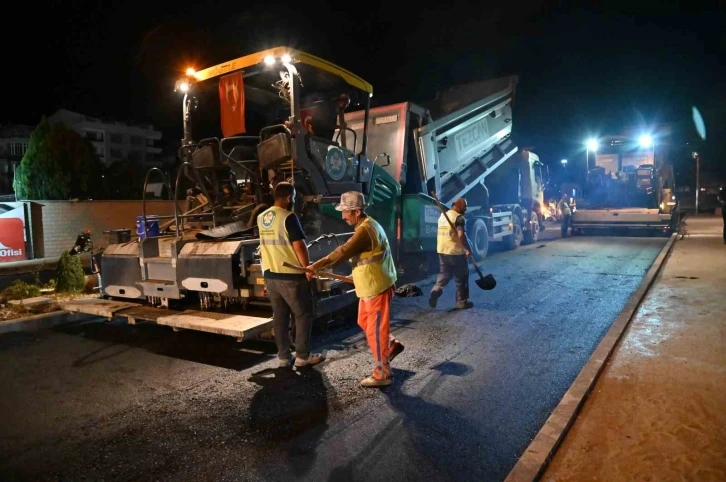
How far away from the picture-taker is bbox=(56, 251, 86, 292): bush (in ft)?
26.7

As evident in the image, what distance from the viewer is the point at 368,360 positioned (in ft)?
16.6

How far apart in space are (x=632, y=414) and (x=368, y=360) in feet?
7.88

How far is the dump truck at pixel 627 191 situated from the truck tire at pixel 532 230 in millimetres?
1915

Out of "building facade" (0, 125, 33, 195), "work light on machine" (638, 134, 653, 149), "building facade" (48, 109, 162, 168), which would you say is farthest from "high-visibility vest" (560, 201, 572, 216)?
"building facade" (0, 125, 33, 195)

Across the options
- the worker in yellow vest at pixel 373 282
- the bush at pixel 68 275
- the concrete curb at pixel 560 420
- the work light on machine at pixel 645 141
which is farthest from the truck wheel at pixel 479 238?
the work light on machine at pixel 645 141

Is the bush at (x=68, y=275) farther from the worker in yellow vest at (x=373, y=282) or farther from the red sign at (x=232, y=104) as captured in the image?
the worker in yellow vest at (x=373, y=282)

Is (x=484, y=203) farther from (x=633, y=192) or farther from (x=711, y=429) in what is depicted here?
(x=711, y=429)

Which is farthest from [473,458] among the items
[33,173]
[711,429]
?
[33,173]

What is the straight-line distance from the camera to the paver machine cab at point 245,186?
5.35 metres

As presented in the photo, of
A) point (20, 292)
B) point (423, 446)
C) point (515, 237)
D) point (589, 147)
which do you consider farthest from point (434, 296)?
point (589, 147)

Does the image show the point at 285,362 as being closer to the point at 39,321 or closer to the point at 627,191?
the point at 39,321

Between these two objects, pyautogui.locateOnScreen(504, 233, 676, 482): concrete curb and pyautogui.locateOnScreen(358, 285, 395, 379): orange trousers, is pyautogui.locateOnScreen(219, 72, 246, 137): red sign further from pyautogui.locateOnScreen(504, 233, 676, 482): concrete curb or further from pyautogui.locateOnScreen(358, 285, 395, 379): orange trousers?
pyautogui.locateOnScreen(504, 233, 676, 482): concrete curb

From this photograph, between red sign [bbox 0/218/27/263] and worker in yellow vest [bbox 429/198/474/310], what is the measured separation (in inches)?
432

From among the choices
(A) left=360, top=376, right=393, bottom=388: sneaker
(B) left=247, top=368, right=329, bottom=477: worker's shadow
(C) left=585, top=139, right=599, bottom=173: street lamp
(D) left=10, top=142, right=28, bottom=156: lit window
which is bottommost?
(B) left=247, top=368, right=329, bottom=477: worker's shadow
